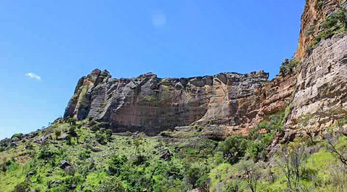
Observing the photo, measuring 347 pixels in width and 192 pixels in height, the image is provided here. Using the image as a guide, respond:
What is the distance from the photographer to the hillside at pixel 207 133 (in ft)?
78.6

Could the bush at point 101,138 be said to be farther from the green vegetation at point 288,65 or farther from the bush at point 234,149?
the green vegetation at point 288,65

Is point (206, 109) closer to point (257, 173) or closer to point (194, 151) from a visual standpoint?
point (194, 151)

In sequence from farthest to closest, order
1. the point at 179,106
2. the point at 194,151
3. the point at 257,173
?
1. the point at 179,106
2. the point at 194,151
3. the point at 257,173

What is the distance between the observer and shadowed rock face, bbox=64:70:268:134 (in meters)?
70.6

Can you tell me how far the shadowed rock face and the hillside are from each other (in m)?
0.30

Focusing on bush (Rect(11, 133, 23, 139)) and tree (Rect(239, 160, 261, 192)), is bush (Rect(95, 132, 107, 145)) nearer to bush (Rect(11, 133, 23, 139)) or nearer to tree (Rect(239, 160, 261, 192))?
bush (Rect(11, 133, 23, 139))

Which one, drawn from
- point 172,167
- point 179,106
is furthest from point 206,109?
point 172,167

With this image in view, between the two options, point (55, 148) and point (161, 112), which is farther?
point (161, 112)

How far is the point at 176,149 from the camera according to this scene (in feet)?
199

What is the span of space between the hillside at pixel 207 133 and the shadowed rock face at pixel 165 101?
30cm

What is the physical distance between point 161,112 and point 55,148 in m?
30.1

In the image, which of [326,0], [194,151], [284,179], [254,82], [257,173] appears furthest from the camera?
[254,82]

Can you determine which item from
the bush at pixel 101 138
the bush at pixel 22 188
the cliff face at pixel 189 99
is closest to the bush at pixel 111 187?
the bush at pixel 22 188

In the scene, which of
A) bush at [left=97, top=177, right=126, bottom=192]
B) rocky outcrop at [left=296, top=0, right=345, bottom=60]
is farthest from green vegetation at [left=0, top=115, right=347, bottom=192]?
rocky outcrop at [left=296, top=0, right=345, bottom=60]
